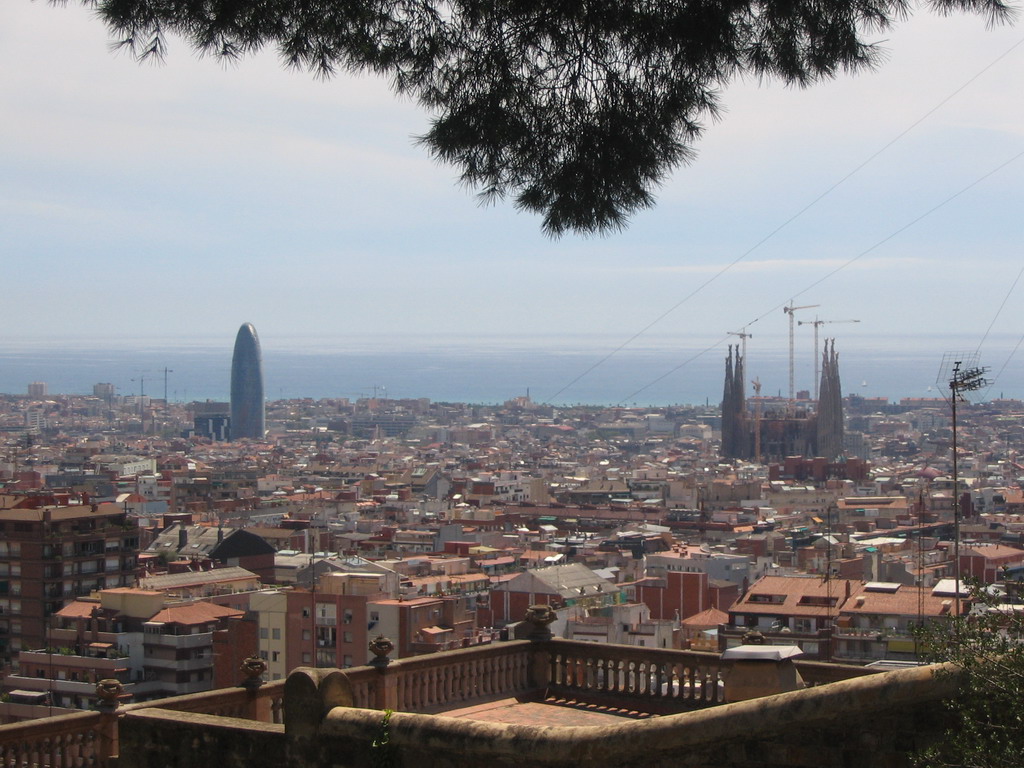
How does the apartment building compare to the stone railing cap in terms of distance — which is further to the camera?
the apartment building

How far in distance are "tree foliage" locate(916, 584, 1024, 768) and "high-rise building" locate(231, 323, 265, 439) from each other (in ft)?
455

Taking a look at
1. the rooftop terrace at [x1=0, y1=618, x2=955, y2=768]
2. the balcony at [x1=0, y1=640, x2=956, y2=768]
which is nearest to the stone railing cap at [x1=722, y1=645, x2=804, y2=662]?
the rooftop terrace at [x1=0, y1=618, x2=955, y2=768]

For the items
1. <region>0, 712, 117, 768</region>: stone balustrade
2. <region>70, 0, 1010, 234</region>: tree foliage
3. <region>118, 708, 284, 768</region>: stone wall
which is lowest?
<region>0, 712, 117, 768</region>: stone balustrade

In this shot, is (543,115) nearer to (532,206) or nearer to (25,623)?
(532,206)

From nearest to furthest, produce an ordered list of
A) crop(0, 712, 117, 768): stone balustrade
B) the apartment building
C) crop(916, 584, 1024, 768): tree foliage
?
1. crop(916, 584, 1024, 768): tree foliage
2. crop(0, 712, 117, 768): stone balustrade
3. the apartment building

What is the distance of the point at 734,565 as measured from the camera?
127ft

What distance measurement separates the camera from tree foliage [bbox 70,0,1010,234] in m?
4.44

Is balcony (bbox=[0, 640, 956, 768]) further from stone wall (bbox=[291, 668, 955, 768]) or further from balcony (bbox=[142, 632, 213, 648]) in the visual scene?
balcony (bbox=[142, 632, 213, 648])

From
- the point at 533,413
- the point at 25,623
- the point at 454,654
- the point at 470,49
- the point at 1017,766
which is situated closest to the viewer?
the point at 1017,766

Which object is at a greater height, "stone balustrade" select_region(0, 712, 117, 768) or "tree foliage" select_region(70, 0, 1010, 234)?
"tree foliage" select_region(70, 0, 1010, 234)

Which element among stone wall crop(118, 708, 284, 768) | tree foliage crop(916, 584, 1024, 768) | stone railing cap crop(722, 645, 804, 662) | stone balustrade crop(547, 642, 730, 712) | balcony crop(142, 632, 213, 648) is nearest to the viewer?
tree foliage crop(916, 584, 1024, 768)

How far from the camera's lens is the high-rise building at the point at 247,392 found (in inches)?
5541

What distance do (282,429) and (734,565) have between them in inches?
4663

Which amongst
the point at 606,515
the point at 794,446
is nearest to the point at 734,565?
the point at 606,515
